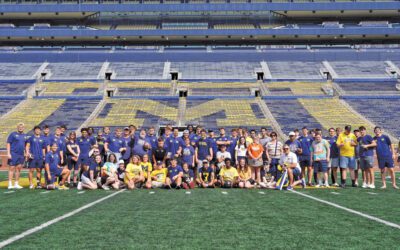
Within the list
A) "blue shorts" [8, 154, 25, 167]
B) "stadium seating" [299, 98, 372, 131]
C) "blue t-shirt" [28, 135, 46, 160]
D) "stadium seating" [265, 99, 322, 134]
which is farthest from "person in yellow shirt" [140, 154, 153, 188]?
"stadium seating" [299, 98, 372, 131]

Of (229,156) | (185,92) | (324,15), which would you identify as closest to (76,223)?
(229,156)

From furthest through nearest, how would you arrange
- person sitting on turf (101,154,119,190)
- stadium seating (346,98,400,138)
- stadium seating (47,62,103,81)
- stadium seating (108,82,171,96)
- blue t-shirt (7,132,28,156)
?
stadium seating (47,62,103,81)
stadium seating (108,82,171,96)
stadium seating (346,98,400,138)
blue t-shirt (7,132,28,156)
person sitting on turf (101,154,119,190)

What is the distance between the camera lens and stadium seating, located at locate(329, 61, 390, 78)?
37.8 meters

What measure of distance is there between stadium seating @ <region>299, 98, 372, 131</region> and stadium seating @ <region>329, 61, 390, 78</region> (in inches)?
226

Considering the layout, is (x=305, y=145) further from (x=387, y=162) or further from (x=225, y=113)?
(x=225, y=113)

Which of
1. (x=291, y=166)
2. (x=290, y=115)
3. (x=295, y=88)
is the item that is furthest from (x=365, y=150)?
(x=295, y=88)

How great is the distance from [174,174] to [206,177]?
0.95m

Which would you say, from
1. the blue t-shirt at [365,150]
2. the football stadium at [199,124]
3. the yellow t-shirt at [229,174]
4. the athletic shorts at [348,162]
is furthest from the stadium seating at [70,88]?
the blue t-shirt at [365,150]

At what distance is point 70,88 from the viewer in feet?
118

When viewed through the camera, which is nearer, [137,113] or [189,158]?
[189,158]

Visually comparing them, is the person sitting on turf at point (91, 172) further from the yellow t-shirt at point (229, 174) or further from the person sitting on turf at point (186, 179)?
the yellow t-shirt at point (229, 174)

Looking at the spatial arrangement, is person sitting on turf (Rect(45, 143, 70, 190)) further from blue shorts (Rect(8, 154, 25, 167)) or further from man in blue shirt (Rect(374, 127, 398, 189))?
man in blue shirt (Rect(374, 127, 398, 189))

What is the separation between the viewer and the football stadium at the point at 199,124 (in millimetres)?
5844

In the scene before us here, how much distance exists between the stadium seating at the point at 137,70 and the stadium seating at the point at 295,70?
10.8 meters
